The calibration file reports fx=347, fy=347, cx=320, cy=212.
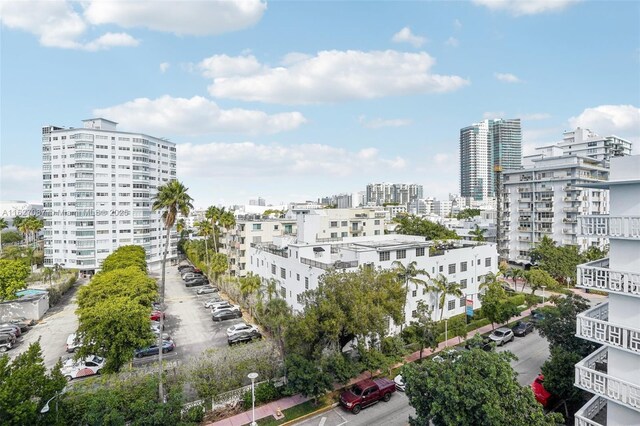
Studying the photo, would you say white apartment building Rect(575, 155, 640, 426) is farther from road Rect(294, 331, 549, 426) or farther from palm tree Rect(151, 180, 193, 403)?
palm tree Rect(151, 180, 193, 403)

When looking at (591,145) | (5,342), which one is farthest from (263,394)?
(591,145)

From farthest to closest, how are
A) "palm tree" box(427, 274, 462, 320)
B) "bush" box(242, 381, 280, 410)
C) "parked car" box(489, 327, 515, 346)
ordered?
"palm tree" box(427, 274, 462, 320) → "parked car" box(489, 327, 515, 346) → "bush" box(242, 381, 280, 410)

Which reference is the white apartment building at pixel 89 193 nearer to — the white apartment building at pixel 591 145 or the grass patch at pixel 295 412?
the grass patch at pixel 295 412

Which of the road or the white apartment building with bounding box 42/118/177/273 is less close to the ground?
the white apartment building with bounding box 42/118/177/273

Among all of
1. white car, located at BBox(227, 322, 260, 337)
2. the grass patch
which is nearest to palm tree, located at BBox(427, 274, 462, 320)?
the grass patch

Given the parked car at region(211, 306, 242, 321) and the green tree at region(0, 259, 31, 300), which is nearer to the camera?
the green tree at region(0, 259, 31, 300)

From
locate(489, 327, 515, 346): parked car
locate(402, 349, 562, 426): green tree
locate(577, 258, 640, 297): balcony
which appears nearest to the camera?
locate(577, 258, 640, 297): balcony

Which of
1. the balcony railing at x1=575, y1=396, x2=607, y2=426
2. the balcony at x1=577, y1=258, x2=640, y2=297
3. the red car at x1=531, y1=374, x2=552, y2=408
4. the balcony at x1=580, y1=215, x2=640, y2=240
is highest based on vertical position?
the balcony at x1=580, y1=215, x2=640, y2=240

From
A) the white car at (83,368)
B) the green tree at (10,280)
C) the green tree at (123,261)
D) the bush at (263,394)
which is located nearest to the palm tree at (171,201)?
the white car at (83,368)
